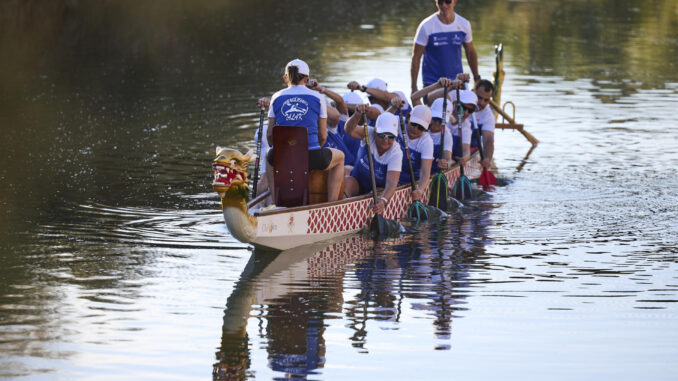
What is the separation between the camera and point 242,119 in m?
23.3

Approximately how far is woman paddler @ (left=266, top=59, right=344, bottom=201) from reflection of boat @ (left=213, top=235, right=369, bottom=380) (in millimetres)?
941

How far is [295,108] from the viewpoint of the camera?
42.3ft

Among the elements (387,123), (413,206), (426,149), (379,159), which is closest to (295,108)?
(387,123)

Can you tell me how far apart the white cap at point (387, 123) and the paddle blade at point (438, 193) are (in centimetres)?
158

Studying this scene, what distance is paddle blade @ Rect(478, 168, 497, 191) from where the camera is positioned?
17.2 metres

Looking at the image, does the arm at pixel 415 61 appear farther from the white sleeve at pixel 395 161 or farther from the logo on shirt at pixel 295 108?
the logo on shirt at pixel 295 108

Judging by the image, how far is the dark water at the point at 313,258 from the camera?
31.2 ft

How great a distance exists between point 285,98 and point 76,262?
9.00 feet

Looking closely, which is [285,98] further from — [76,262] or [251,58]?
[251,58]

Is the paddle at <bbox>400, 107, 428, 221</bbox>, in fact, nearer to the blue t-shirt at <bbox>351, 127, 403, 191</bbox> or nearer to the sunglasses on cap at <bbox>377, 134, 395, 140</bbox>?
the blue t-shirt at <bbox>351, 127, 403, 191</bbox>

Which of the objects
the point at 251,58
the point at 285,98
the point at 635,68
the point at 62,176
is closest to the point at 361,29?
the point at 251,58

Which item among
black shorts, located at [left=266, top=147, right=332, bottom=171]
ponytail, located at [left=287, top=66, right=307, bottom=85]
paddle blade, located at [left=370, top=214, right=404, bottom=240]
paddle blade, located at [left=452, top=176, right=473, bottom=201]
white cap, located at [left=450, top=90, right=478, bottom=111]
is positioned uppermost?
ponytail, located at [left=287, top=66, right=307, bottom=85]

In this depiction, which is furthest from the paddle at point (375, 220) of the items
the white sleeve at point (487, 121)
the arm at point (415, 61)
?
the white sleeve at point (487, 121)

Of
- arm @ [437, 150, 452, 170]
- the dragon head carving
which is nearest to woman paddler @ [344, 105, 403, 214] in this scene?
arm @ [437, 150, 452, 170]
